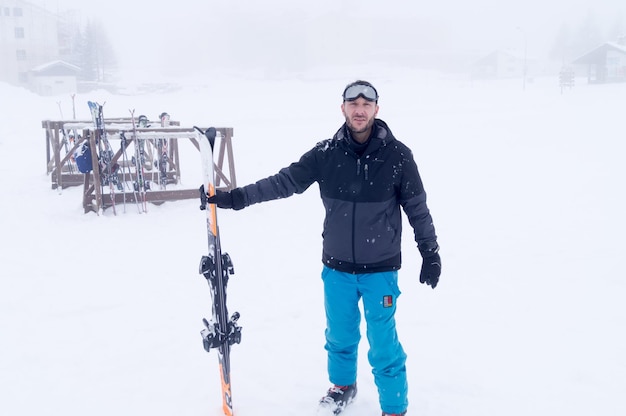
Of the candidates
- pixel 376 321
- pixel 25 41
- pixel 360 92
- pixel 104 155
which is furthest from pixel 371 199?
pixel 25 41

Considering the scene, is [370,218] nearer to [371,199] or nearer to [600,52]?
[371,199]

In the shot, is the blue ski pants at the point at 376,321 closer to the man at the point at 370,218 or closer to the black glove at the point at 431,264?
the man at the point at 370,218

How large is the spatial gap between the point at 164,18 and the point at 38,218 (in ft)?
380

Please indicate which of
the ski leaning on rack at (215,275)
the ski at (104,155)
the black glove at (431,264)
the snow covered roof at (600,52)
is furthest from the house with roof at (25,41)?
the black glove at (431,264)

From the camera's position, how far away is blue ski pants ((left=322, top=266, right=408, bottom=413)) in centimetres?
292

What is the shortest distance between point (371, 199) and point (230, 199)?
0.89m

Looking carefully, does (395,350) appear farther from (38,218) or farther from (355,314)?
(38,218)

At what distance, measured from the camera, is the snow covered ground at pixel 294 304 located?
3.51m

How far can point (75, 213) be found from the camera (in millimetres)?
8859

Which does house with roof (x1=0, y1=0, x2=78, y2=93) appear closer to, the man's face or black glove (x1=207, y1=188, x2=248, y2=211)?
black glove (x1=207, y1=188, x2=248, y2=211)

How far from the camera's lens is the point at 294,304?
5098 mm

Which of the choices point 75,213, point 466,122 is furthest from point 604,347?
point 466,122

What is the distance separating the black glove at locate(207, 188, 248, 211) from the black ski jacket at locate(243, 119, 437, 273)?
0.53m

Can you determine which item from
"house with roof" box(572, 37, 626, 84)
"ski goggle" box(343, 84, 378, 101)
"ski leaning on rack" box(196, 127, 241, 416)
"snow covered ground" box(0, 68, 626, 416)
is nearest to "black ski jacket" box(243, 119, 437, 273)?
"ski goggle" box(343, 84, 378, 101)
